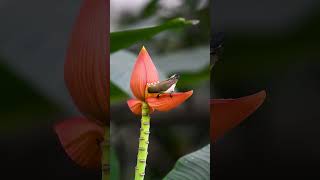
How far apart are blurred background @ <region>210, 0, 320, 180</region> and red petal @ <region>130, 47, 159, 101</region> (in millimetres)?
223

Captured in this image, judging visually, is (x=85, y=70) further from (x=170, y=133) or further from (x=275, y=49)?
(x=275, y=49)

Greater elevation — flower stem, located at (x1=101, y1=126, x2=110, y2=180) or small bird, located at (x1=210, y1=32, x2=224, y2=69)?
small bird, located at (x1=210, y1=32, x2=224, y2=69)

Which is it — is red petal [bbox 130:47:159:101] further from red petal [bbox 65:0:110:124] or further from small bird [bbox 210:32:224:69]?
small bird [bbox 210:32:224:69]

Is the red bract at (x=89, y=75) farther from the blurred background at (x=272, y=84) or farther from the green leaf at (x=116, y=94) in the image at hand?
the blurred background at (x=272, y=84)

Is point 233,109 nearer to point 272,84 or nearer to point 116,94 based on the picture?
point 272,84

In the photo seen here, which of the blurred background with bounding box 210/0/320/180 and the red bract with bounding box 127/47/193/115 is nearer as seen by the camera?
the red bract with bounding box 127/47/193/115

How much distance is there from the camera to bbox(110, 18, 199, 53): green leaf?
4.50 feet

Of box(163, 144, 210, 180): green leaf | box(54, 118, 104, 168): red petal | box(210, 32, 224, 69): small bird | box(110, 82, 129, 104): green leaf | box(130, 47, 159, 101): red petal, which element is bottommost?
box(163, 144, 210, 180): green leaf

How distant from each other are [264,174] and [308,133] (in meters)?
0.20

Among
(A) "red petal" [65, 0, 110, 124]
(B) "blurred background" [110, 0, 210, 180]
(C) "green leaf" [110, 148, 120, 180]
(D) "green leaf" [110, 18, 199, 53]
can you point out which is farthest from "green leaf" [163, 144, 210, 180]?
(D) "green leaf" [110, 18, 199, 53]

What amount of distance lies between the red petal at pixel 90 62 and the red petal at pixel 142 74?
3.3 inches

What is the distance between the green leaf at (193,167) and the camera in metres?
1.45

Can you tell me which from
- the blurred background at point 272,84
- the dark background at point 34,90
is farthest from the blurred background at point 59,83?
the blurred background at point 272,84

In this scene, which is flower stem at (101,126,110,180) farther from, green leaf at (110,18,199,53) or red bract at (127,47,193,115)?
green leaf at (110,18,199,53)
